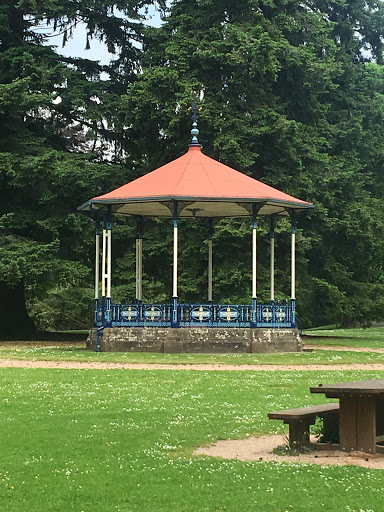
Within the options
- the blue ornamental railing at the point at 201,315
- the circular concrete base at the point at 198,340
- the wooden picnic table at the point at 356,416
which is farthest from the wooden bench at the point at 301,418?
the blue ornamental railing at the point at 201,315

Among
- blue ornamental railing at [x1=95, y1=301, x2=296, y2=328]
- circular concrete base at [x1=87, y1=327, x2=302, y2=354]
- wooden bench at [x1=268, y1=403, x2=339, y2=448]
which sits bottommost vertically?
wooden bench at [x1=268, y1=403, x2=339, y2=448]

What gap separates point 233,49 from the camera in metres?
35.6

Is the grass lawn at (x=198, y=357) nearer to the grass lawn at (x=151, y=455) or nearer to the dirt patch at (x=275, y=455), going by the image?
the grass lawn at (x=151, y=455)

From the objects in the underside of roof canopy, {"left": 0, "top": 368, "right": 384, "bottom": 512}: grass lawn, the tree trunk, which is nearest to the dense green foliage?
the tree trunk

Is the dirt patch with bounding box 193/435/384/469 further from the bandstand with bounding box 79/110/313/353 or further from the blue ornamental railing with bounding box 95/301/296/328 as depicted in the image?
the blue ornamental railing with bounding box 95/301/296/328

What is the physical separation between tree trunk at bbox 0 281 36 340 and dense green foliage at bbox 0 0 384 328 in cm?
15

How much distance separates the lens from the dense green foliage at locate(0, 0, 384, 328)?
1363 inches

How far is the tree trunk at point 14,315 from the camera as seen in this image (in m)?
A: 36.9

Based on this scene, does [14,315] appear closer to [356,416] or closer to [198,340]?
[198,340]

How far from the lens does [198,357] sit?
24797 millimetres

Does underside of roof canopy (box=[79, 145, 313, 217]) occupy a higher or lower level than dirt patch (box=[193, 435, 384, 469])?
higher

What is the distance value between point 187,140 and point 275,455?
27.4 meters

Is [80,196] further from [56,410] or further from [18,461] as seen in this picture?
[18,461]

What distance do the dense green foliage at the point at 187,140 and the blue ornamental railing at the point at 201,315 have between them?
5.24m
